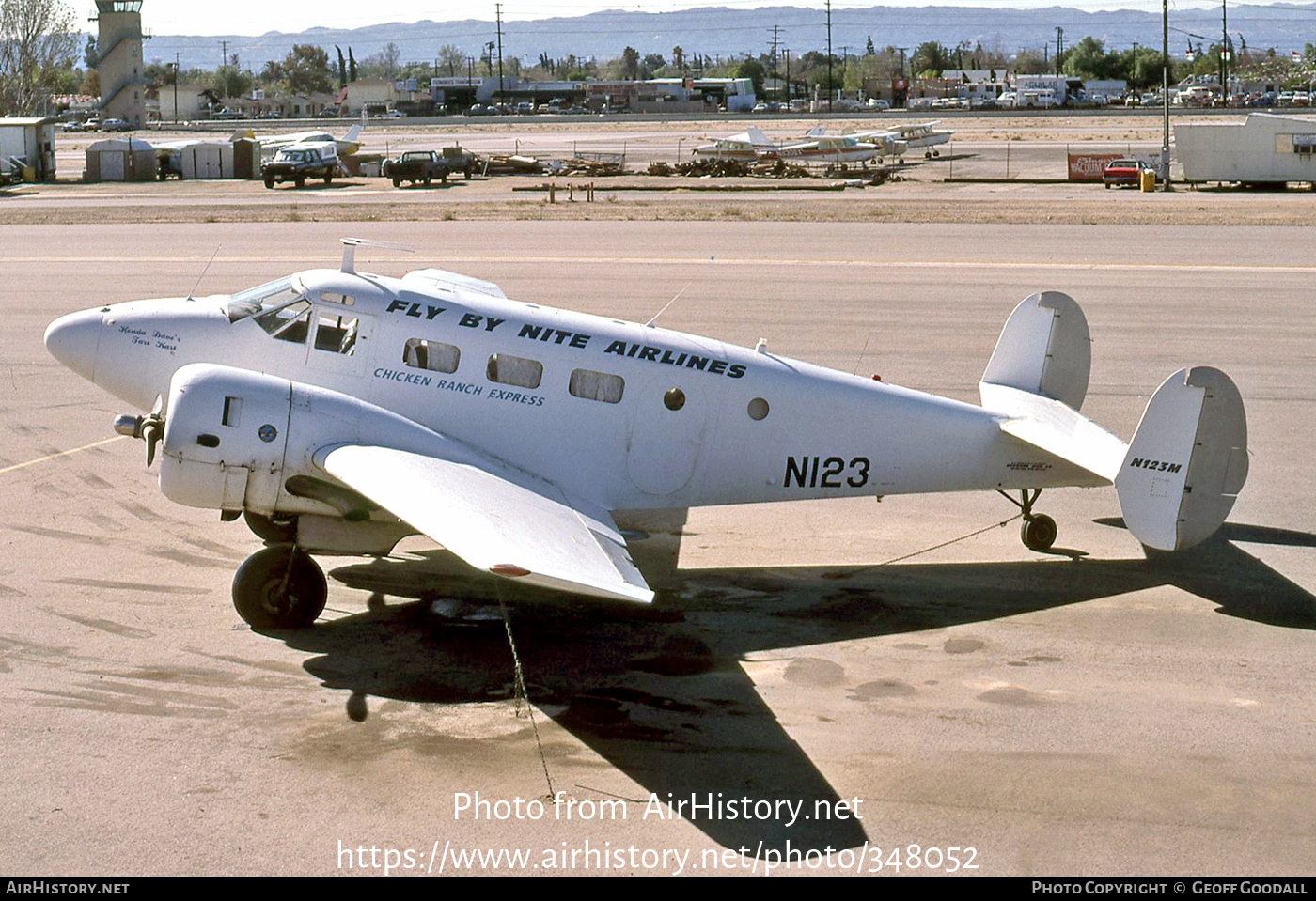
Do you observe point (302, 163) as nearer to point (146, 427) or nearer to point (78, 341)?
point (78, 341)

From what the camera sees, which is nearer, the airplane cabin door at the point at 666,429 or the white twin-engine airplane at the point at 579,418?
the white twin-engine airplane at the point at 579,418

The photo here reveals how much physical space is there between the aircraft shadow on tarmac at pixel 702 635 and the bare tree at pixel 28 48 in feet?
517

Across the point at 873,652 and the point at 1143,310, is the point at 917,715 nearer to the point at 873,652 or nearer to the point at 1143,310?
the point at 873,652

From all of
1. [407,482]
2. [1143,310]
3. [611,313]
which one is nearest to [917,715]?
[407,482]

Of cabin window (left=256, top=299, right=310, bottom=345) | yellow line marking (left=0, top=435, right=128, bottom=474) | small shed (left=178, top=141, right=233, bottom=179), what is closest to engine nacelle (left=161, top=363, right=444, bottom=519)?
cabin window (left=256, top=299, right=310, bottom=345)

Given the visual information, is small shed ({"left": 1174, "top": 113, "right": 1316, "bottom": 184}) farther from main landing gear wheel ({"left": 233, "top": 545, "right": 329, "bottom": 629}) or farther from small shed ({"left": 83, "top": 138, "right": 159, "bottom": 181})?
main landing gear wheel ({"left": 233, "top": 545, "right": 329, "bottom": 629})

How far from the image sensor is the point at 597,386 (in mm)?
15516

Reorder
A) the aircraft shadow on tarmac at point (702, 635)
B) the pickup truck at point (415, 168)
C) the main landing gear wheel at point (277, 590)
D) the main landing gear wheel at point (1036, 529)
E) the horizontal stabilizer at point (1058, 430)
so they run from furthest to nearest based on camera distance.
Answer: the pickup truck at point (415, 168)
the main landing gear wheel at point (1036, 529)
the horizontal stabilizer at point (1058, 430)
the main landing gear wheel at point (277, 590)
the aircraft shadow on tarmac at point (702, 635)

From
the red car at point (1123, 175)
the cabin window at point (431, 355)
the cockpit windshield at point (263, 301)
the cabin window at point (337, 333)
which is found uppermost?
the red car at point (1123, 175)

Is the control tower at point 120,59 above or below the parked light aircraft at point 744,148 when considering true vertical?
above

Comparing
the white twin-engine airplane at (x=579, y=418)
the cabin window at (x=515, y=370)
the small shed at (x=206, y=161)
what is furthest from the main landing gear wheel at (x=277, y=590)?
the small shed at (x=206, y=161)

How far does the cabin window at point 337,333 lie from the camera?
1554 cm

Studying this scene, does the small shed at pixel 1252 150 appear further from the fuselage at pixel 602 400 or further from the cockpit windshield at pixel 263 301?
the cockpit windshield at pixel 263 301

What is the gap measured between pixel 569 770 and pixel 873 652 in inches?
156
